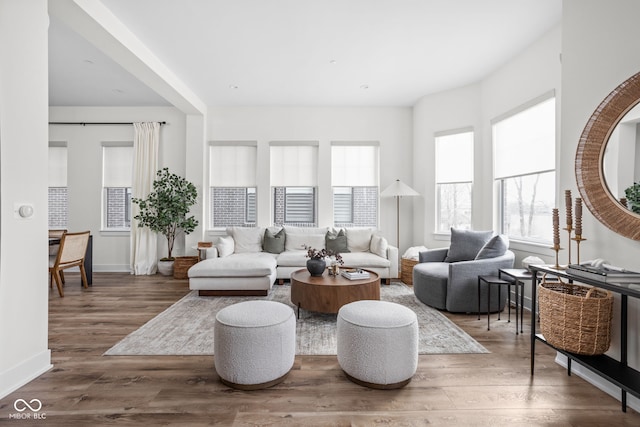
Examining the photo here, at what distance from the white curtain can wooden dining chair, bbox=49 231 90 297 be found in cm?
96

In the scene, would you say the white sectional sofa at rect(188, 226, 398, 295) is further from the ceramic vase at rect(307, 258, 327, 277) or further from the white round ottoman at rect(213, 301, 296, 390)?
the white round ottoman at rect(213, 301, 296, 390)

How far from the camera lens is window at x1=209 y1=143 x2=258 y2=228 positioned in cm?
562

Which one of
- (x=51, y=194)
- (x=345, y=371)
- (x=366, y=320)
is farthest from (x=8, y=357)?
(x=51, y=194)

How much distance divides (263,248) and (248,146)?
195 cm

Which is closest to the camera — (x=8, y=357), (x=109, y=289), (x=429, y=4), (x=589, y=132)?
(x=8, y=357)

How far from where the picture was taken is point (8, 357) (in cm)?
190

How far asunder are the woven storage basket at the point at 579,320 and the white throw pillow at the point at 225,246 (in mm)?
3948

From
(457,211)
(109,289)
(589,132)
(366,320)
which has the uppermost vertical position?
(589,132)

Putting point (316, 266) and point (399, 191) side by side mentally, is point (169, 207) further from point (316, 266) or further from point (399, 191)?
A: point (399, 191)

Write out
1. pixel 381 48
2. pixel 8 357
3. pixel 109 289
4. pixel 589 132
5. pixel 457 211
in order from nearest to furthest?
1. pixel 8 357
2. pixel 589 132
3. pixel 381 48
4. pixel 109 289
5. pixel 457 211

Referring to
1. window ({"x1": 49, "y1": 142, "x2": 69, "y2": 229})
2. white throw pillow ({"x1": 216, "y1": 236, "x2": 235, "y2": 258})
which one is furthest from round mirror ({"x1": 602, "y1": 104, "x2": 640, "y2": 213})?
window ({"x1": 49, "y1": 142, "x2": 69, "y2": 229})

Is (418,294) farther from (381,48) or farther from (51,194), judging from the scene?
(51,194)

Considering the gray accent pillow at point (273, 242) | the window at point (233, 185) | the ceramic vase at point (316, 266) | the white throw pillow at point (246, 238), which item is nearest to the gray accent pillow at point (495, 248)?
the ceramic vase at point (316, 266)

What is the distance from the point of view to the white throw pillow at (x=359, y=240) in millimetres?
5070
